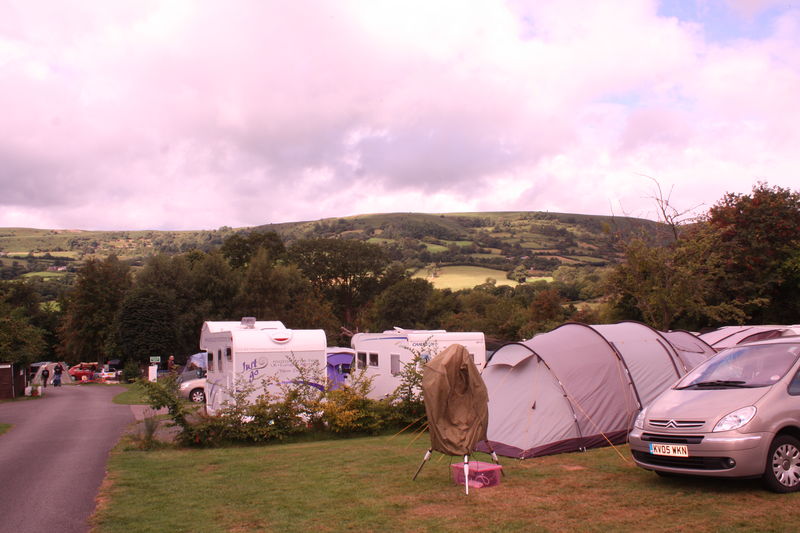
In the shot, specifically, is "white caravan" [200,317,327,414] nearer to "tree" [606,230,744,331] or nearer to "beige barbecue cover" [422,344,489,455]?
"beige barbecue cover" [422,344,489,455]

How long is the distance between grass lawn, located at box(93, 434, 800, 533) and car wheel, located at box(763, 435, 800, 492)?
0.16m

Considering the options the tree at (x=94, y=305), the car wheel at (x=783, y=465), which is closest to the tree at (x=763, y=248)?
the car wheel at (x=783, y=465)

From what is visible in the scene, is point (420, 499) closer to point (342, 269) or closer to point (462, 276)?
point (342, 269)

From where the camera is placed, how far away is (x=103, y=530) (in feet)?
23.0

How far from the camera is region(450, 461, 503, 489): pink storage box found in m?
8.41

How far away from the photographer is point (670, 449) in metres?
7.33

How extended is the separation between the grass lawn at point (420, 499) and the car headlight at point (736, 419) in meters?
0.77

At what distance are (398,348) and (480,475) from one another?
449 inches

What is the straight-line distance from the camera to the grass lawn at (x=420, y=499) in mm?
6598

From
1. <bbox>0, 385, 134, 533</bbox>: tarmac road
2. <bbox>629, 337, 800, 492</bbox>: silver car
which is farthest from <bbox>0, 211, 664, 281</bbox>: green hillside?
<bbox>629, 337, 800, 492</bbox>: silver car

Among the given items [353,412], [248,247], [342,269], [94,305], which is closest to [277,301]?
[248,247]

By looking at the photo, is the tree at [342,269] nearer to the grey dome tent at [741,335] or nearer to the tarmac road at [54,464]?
the tarmac road at [54,464]

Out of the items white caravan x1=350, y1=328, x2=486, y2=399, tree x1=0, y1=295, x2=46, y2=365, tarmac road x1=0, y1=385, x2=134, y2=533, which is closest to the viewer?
tarmac road x1=0, y1=385, x2=134, y2=533

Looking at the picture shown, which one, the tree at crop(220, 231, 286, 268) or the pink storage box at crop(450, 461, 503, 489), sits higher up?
the tree at crop(220, 231, 286, 268)
